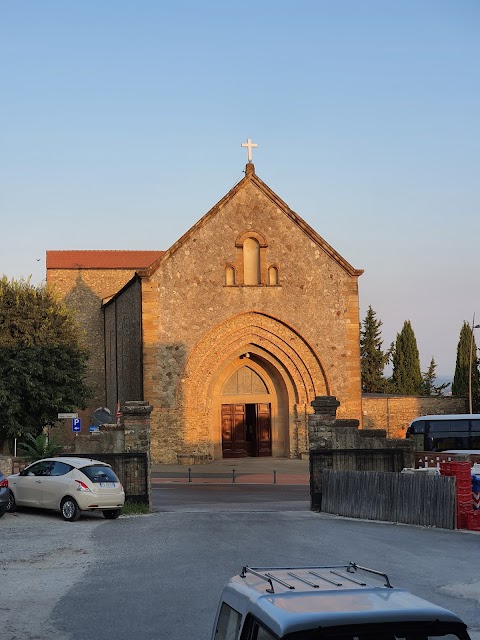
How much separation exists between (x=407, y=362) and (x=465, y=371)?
10352 mm

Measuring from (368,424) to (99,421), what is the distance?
684 inches

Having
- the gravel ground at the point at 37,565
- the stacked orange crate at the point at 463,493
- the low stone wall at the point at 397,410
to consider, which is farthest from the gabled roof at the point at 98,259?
the stacked orange crate at the point at 463,493

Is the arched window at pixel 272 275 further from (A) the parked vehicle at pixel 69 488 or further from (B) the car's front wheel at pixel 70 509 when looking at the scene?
(B) the car's front wheel at pixel 70 509

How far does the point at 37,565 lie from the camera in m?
15.4

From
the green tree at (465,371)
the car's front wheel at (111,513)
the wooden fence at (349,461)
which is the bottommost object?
the car's front wheel at (111,513)

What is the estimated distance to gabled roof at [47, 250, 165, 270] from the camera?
62906mm

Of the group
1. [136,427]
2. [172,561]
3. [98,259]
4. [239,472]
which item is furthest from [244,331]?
[172,561]

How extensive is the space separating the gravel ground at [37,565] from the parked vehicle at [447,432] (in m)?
22.1

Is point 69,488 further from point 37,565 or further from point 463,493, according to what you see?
point 463,493

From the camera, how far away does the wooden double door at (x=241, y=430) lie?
44406 mm

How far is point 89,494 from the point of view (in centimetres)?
2178

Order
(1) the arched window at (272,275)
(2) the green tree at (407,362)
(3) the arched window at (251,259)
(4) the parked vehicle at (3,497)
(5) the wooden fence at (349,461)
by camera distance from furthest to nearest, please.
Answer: (2) the green tree at (407,362), (1) the arched window at (272,275), (3) the arched window at (251,259), (5) the wooden fence at (349,461), (4) the parked vehicle at (3,497)

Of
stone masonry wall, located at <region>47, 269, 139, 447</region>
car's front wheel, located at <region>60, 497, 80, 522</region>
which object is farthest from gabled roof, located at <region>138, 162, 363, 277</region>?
car's front wheel, located at <region>60, 497, 80, 522</region>

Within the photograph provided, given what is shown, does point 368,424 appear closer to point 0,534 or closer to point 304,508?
Answer: point 304,508
